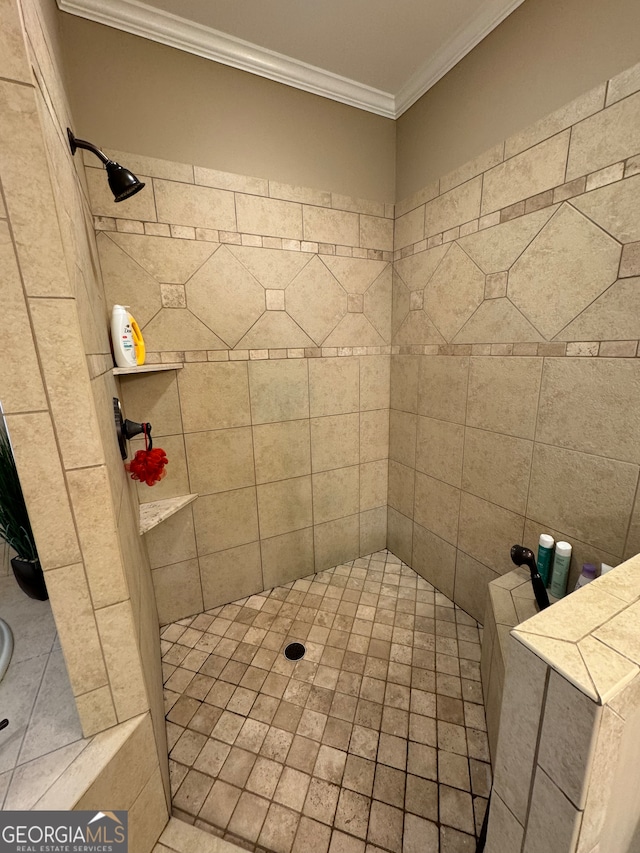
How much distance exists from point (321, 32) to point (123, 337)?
1.33 meters

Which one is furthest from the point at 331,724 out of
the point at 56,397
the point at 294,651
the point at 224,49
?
the point at 224,49

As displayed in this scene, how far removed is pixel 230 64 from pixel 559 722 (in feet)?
6.76

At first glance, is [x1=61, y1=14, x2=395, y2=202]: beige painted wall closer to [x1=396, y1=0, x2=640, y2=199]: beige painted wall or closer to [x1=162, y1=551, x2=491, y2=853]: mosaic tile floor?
[x1=396, y1=0, x2=640, y2=199]: beige painted wall

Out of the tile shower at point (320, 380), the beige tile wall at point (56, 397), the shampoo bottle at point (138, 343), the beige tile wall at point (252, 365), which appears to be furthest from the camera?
the beige tile wall at point (252, 365)

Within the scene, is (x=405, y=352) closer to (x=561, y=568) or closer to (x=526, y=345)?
(x=526, y=345)

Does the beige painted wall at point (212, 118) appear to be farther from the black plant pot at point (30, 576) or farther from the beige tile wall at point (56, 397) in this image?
the black plant pot at point (30, 576)

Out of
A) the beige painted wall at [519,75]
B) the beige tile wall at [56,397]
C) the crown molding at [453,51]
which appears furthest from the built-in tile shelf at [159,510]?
the crown molding at [453,51]

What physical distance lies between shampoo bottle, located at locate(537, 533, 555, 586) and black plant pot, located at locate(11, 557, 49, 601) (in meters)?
1.70

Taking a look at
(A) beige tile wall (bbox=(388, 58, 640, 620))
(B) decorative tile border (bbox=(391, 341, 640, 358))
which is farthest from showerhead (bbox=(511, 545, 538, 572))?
(B) decorative tile border (bbox=(391, 341, 640, 358))

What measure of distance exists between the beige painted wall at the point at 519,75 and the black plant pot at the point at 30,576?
2184 millimetres

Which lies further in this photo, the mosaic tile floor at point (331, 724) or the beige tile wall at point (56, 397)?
the mosaic tile floor at point (331, 724)

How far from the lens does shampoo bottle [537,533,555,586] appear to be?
1143mm

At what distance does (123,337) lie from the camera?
113 cm

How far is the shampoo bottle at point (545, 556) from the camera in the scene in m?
1.14
